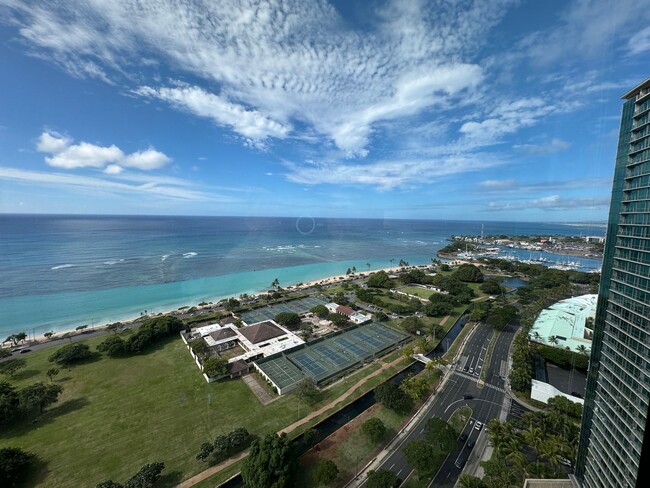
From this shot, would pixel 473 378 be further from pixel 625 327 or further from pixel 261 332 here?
pixel 261 332

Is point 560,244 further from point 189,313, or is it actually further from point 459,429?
point 189,313

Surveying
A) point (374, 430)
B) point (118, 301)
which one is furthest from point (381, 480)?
point (118, 301)

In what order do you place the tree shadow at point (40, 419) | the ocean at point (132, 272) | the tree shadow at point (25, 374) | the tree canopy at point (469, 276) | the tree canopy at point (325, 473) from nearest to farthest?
the tree canopy at point (325, 473), the tree shadow at point (40, 419), the tree shadow at point (25, 374), the ocean at point (132, 272), the tree canopy at point (469, 276)

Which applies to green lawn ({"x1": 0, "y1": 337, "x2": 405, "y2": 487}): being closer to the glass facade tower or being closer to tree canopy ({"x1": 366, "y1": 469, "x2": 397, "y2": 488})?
tree canopy ({"x1": 366, "y1": 469, "x2": 397, "y2": 488})

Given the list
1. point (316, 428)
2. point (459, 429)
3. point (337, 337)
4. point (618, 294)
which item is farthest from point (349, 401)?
point (618, 294)

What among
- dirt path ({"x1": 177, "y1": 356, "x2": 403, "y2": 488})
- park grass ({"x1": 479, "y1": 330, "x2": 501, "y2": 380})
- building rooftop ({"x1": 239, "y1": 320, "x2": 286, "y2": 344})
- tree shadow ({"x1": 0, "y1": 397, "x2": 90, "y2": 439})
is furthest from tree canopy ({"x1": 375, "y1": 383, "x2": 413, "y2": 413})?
tree shadow ({"x1": 0, "y1": 397, "x2": 90, "y2": 439})

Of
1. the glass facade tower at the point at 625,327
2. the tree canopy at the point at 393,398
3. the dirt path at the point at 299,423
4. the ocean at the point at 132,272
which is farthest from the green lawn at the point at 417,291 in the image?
the glass facade tower at the point at 625,327

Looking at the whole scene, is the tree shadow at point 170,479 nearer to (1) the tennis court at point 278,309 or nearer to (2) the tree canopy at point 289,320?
(2) the tree canopy at point 289,320
